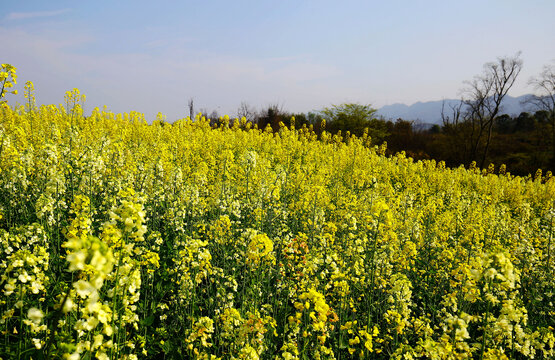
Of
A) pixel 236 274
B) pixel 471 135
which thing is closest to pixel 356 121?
pixel 471 135

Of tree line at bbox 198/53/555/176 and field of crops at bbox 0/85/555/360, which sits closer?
field of crops at bbox 0/85/555/360

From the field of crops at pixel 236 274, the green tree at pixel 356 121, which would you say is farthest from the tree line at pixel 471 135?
the field of crops at pixel 236 274

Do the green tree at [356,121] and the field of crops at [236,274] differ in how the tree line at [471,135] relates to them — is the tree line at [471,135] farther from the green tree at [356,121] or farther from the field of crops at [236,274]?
the field of crops at [236,274]

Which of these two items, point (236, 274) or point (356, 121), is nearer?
point (236, 274)

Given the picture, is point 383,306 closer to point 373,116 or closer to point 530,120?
point 373,116

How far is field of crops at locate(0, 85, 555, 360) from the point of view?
6.98ft

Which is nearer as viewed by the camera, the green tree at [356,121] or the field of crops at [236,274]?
the field of crops at [236,274]

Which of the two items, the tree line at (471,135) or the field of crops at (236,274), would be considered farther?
the tree line at (471,135)

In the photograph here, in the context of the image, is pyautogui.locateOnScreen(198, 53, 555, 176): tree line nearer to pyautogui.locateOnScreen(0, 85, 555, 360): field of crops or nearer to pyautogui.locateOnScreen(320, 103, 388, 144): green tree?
pyautogui.locateOnScreen(320, 103, 388, 144): green tree

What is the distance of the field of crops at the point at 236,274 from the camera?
213 cm

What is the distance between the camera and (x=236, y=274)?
3.77 m

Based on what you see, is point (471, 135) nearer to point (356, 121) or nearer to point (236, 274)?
point (356, 121)

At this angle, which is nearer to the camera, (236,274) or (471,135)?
(236,274)

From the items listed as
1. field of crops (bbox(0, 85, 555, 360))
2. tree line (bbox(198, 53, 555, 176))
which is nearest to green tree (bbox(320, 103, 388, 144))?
tree line (bbox(198, 53, 555, 176))
